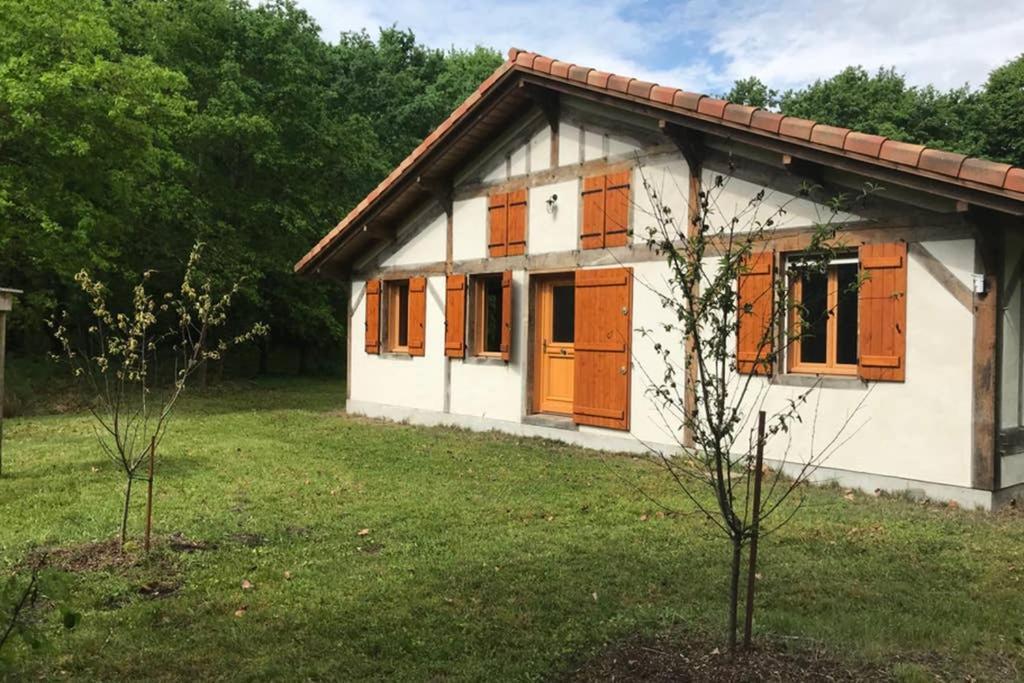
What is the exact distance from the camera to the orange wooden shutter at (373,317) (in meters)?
13.7

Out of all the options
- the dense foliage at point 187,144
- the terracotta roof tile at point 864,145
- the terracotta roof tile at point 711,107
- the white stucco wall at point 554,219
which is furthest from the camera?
the dense foliage at point 187,144

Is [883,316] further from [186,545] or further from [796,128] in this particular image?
[186,545]

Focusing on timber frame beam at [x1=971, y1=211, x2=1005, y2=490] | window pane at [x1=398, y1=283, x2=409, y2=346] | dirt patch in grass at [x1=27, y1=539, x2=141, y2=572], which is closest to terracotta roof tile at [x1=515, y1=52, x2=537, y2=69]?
window pane at [x1=398, y1=283, x2=409, y2=346]

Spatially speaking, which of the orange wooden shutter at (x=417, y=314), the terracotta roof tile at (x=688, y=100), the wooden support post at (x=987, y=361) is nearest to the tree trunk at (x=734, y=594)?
the wooden support post at (x=987, y=361)

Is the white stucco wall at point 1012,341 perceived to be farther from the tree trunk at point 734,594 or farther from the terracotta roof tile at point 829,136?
the tree trunk at point 734,594

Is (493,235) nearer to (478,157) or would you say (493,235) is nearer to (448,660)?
(478,157)

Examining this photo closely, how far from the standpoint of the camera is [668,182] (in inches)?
360

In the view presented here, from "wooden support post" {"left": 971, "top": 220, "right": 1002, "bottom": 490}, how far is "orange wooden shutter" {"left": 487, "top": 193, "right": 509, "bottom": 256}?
617cm

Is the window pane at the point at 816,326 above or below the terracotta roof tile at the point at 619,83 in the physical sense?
below

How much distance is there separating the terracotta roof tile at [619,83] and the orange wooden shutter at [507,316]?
3159mm

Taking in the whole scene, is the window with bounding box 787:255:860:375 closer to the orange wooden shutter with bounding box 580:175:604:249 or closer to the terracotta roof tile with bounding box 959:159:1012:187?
the terracotta roof tile with bounding box 959:159:1012:187

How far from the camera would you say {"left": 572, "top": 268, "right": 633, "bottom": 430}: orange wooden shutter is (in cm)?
968

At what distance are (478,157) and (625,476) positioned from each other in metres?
5.79

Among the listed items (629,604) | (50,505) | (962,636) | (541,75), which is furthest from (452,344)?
(962,636)
